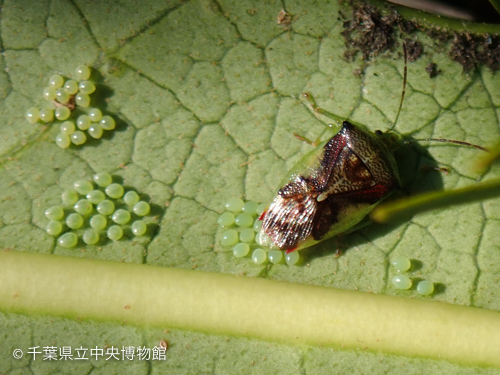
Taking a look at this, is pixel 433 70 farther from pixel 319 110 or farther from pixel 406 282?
pixel 406 282

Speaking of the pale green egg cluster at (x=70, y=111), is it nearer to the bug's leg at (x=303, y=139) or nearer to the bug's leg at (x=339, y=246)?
the bug's leg at (x=303, y=139)

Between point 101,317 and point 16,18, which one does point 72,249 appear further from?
point 16,18

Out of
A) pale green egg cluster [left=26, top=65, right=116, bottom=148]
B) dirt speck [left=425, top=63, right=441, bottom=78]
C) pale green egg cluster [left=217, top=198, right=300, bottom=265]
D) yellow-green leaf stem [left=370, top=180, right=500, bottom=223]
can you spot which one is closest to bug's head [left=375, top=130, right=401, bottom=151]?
yellow-green leaf stem [left=370, top=180, right=500, bottom=223]

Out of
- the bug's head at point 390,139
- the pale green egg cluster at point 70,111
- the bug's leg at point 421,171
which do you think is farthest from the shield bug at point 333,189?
the pale green egg cluster at point 70,111

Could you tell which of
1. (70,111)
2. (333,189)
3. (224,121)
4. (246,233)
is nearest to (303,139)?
(333,189)

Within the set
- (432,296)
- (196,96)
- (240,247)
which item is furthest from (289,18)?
(432,296)

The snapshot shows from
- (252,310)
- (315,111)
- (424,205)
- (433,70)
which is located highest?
(433,70)

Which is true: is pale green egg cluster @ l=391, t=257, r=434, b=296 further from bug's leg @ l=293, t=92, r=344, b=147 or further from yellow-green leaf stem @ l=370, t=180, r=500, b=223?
bug's leg @ l=293, t=92, r=344, b=147
